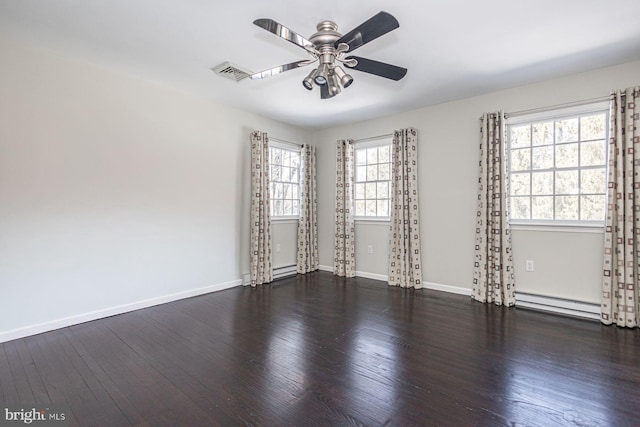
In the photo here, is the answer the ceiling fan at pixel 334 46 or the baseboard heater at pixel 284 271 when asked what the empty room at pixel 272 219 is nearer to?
the ceiling fan at pixel 334 46

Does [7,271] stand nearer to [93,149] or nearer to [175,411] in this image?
[93,149]

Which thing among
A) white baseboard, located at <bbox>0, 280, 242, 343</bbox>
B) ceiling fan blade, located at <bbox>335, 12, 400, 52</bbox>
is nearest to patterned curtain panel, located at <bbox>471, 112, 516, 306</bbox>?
ceiling fan blade, located at <bbox>335, 12, 400, 52</bbox>

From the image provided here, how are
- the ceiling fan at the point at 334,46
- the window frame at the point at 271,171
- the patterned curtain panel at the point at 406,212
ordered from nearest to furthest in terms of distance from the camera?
the ceiling fan at the point at 334,46 < the patterned curtain panel at the point at 406,212 < the window frame at the point at 271,171

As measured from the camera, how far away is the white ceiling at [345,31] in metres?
2.23

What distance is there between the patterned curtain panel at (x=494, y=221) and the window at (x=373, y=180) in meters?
1.46

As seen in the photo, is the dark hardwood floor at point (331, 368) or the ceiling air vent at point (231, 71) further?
the ceiling air vent at point (231, 71)

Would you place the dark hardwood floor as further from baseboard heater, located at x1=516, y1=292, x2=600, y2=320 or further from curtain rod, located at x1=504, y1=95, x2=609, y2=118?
curtain rod, located at x1=504, y1=95, x2=609, y2=118

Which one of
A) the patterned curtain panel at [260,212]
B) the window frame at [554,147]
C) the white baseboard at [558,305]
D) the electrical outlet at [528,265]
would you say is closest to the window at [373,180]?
the patterned curtain panel at [260,212]

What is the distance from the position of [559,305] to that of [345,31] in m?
3.63

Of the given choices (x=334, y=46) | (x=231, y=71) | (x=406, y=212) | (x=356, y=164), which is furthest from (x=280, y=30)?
(x=356, y=164)

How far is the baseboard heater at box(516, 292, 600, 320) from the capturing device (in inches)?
128

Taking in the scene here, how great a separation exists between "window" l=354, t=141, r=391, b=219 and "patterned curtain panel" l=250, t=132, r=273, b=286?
1.59 meters

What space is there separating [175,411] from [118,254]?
7.27ft

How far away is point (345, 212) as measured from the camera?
5.23 metres
